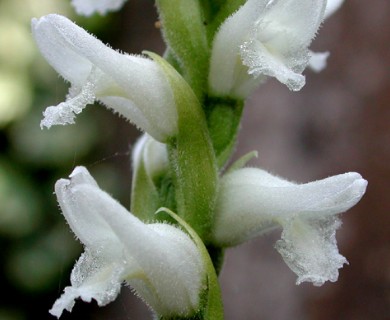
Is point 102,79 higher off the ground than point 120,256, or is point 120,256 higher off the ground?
point 102,79

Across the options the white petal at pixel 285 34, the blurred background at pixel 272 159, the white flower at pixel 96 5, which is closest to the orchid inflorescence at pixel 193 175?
the white petal at pixel 285 34

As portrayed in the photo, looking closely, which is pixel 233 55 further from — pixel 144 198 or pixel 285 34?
pixel 144 198

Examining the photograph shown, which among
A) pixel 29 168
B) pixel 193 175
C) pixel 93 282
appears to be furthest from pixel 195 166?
pixel 29 168

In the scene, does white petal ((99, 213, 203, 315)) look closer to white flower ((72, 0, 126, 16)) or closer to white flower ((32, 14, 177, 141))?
white flower ((32, 14, 177, 141))

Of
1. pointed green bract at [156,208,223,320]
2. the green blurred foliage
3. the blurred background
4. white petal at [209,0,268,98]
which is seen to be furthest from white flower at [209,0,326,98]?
the green blurred foliage

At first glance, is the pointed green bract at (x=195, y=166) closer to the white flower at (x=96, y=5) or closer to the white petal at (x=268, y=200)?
the white petal at (x=268, y=200)

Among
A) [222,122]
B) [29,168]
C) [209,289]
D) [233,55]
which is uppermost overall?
[233,55]
